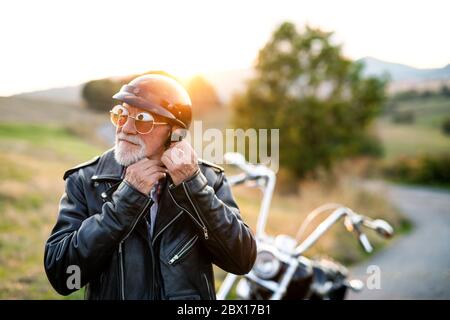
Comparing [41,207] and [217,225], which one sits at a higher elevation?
[217,225]

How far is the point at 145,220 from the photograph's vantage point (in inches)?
95.0

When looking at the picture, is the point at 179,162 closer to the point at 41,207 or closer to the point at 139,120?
the point at 139,120

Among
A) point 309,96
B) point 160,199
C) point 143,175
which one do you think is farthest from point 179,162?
point 309,96

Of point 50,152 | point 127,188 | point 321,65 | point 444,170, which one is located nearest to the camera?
point 127,188

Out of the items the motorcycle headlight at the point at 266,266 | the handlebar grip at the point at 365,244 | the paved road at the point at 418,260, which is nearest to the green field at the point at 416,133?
the paved road at the point at 418,260

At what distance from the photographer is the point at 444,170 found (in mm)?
24344

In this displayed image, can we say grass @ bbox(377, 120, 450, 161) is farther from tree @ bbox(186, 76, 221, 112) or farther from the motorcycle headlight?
the motorcycle headlight

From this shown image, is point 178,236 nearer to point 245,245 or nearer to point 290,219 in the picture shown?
point 245,245

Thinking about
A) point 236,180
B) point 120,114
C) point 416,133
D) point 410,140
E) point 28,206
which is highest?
point 120,114

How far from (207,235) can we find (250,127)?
1928cm

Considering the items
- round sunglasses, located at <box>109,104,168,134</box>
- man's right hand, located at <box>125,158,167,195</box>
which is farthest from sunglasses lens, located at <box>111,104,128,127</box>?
man's right hand, located at <box>125,158,167,195</box>

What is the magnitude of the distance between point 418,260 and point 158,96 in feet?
22.8
